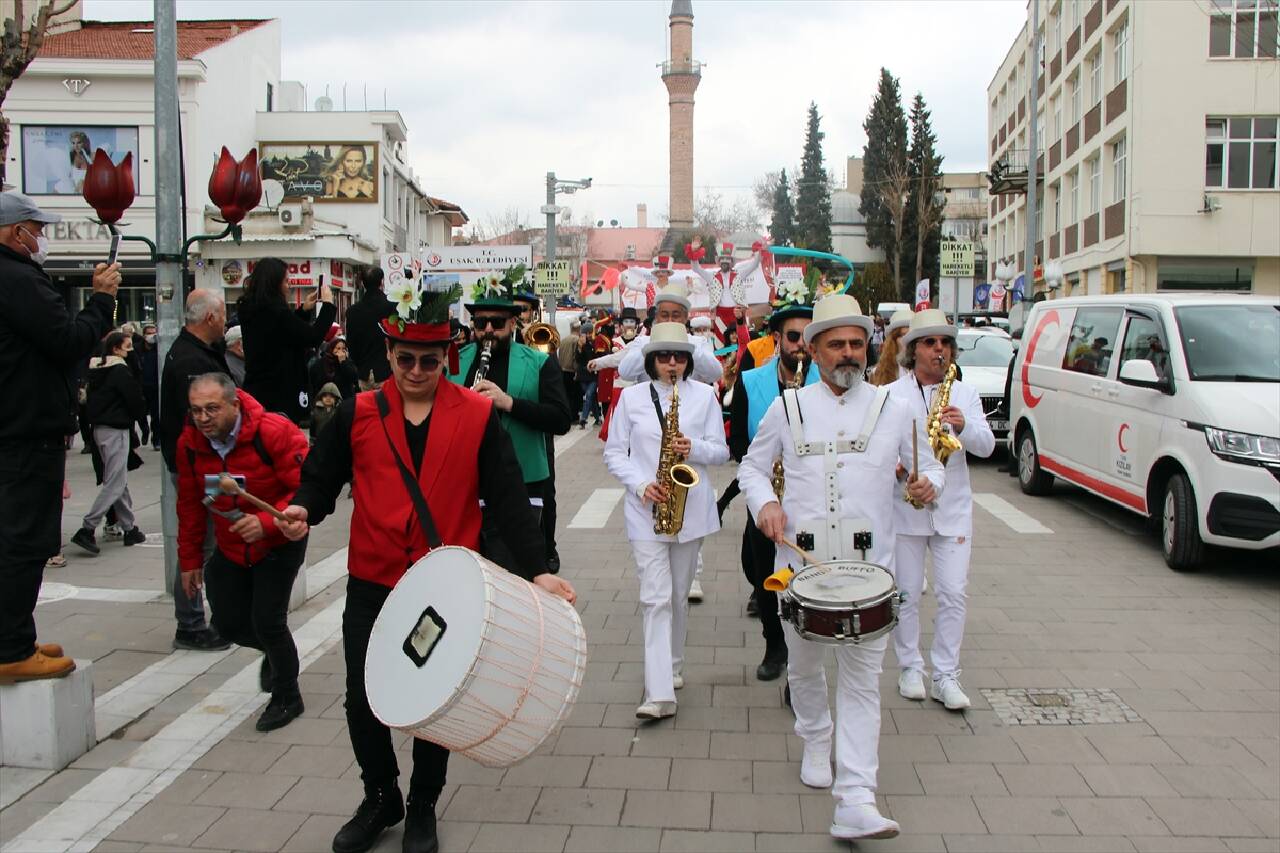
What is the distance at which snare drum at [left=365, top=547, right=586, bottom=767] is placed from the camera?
3.37 meters

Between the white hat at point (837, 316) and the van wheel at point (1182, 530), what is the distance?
5.26 meters

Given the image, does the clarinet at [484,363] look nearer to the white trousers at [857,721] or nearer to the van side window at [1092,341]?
the white trousers at [857,721]

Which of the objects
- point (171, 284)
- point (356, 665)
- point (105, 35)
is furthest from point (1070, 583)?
point (105, 35)

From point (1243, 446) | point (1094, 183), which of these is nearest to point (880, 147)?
point (1094, 183)

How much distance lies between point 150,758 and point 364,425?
216cm

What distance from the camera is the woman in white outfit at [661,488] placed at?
18.1 ft

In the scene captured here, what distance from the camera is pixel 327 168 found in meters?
38.8

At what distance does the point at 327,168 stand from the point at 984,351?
2811cm

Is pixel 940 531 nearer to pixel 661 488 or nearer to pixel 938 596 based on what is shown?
pixel 938 596

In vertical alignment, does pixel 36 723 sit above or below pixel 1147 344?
below

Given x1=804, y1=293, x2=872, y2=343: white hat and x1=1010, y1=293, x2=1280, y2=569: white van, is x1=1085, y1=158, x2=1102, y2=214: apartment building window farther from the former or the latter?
x1=804, y1=293, x2=872, y2=343: white hat

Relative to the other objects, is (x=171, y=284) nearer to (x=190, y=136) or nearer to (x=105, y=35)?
(x=190, y=136)

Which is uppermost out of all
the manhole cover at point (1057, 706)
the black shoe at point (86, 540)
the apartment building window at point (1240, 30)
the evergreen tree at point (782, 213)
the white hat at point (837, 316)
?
the evergreen tree at point (782, 213)

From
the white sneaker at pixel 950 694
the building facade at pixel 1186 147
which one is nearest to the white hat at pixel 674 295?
the white sneaker at pixel 950 694
